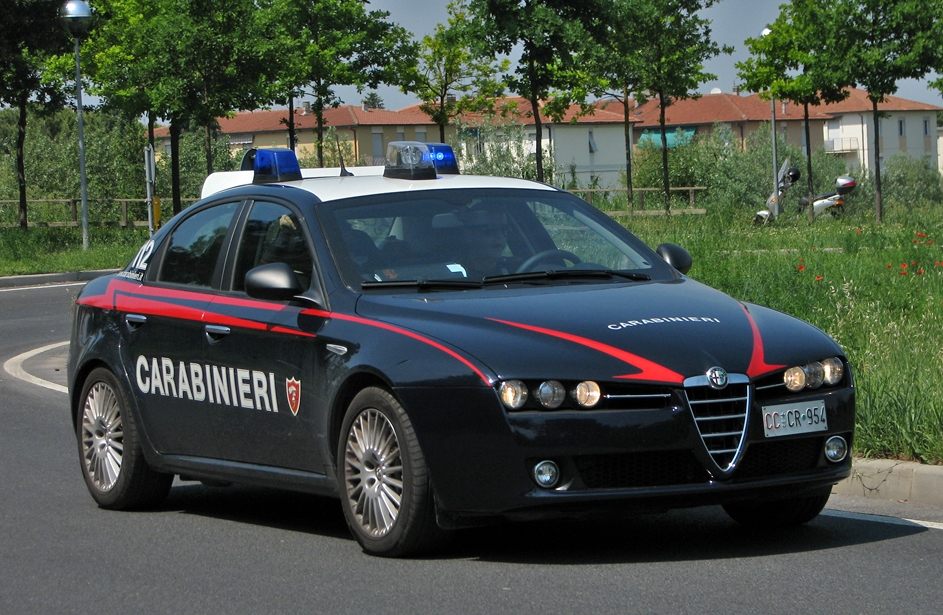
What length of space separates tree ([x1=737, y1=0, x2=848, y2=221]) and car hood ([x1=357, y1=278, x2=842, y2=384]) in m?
26.8

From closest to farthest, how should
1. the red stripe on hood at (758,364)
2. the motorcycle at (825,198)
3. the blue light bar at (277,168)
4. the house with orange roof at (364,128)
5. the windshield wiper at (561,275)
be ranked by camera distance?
the red stripe on hood at (758,364) < the windshield wiper at (561,275) < the blue light bar at (277,168) < the motorcycle at (825,198) < the house with orange roof at (364,128)

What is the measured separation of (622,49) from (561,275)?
1471 inches

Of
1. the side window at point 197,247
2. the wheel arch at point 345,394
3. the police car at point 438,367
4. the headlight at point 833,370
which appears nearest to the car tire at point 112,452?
the police car at point 438,367

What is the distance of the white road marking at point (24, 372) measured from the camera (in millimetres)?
13167

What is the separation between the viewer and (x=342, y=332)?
19.2 feet

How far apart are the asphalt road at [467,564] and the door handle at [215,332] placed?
89 centimetres

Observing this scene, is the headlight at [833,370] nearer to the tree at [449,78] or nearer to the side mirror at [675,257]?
the side mirror at [675,257]

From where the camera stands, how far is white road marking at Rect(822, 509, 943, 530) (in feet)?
20.4

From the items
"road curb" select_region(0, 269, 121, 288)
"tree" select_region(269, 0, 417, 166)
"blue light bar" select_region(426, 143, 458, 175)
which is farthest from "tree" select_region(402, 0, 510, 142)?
"blue light bar" select_region(426, 143, 458, 175)

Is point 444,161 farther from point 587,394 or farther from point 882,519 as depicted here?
point 882,519

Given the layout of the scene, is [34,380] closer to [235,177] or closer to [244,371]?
[235,177]

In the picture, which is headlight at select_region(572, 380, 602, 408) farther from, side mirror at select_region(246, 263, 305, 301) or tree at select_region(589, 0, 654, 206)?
tree at select_region(589, 0, 654, 206)

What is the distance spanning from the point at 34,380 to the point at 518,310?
9149 millimetres

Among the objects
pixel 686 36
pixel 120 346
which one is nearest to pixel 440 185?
pixel 120 346
